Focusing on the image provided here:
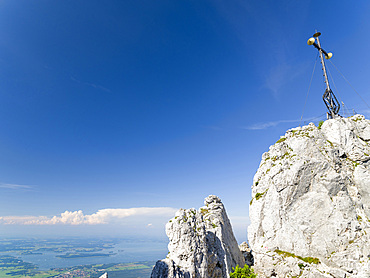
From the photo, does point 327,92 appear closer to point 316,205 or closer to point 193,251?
point 316,205

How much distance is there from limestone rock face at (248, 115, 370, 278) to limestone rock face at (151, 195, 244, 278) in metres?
12.0

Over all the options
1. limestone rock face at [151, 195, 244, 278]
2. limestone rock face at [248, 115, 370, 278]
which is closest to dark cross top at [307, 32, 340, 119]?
limestone rock face at [248, 115, 370, 278]

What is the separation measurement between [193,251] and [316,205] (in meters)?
28.8

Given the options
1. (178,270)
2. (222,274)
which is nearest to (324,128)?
(222,274)

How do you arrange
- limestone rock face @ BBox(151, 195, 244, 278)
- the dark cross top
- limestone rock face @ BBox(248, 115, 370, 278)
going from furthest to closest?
the dark cross top, limestone rock face @ BBox(248, 115, 370, 278), limestone rock face @ BBox(151, 195, 244, 278)

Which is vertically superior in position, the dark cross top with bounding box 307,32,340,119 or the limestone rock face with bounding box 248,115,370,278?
the dark cross top with bounding box 307,32,340,119

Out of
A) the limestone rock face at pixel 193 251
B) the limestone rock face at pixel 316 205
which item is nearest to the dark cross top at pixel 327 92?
the limestone rock face at pixel 316 205

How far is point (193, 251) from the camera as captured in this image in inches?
1130

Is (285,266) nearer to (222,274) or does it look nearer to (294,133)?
(222,274)

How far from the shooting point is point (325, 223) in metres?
38.3

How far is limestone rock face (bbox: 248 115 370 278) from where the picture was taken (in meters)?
35.7

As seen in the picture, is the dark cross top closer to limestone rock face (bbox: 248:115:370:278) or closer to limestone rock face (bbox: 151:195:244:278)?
limestone rock face (bbox: 248:115:370:278)

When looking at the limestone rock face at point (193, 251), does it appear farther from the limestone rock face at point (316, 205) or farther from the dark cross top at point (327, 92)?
the dark cross top at point (327, 92)

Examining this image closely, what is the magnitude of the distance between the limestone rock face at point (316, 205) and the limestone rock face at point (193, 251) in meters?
12.0
